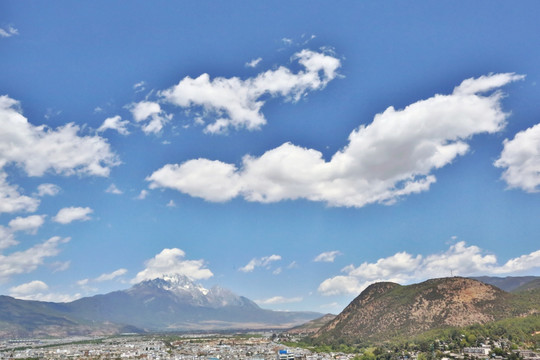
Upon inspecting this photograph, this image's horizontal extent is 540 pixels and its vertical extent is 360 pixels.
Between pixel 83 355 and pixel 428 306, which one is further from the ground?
pixel 428 306

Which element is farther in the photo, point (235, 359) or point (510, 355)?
point (235, 359)

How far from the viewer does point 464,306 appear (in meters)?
181

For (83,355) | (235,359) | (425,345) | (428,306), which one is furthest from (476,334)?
(83,355)

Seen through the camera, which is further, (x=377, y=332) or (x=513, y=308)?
(x=377, y=332)

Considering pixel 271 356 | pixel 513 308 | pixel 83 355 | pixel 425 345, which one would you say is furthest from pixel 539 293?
pixel 83 355

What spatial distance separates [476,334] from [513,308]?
3933 centimetres

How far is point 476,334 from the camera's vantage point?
143m

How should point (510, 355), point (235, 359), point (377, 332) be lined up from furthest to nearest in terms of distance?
point (377, 332), point (235, 359), point (510, 355)

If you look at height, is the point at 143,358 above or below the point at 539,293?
below

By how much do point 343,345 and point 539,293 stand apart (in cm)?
8957

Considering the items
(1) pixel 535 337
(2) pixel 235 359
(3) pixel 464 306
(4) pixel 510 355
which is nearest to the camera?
(4) pixel 510 355

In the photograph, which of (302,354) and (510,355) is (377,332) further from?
(510,355)

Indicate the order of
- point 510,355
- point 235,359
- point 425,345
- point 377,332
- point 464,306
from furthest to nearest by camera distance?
point 377,332, point 464,306, point 235,359, point 425,345, point 510,355

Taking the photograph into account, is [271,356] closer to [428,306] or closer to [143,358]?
[143,358]
